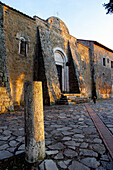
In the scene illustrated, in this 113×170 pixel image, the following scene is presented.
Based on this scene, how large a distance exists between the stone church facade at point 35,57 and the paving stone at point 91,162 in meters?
5.12

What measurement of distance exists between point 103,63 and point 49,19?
39.5 feet

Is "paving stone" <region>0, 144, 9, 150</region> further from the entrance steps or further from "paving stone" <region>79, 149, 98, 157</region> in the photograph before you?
the entrance steps

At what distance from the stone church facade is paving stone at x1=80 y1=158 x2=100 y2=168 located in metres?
5.12

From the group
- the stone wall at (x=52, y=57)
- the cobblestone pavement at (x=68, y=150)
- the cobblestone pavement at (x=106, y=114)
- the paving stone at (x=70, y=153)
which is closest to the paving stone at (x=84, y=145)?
the cobblestone pavement at (x=68, y=150)

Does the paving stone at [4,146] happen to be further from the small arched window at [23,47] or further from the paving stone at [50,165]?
the small arched window at [23,47]

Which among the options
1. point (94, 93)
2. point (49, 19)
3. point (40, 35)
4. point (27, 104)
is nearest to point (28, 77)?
point (40, 35)

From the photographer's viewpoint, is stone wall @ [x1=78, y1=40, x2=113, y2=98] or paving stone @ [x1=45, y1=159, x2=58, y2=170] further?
stone wall @ [x1=78, y1=40, x2=113, y2=98]

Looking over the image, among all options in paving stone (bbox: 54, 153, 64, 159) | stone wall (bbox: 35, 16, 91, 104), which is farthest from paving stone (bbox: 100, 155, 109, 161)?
stone wall (bbox: 35, 16, 91, 104)

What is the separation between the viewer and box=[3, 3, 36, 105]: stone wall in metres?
7.86

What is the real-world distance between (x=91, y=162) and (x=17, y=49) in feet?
28.0

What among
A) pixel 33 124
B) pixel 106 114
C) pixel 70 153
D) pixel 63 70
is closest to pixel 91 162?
pixel 70 153

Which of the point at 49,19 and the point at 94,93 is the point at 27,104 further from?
the point at 94,93

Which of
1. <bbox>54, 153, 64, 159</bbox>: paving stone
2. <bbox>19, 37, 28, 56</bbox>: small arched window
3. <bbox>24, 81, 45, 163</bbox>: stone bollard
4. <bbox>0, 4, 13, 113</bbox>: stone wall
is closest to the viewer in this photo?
<bbox>24, 81, 45, 163</bbox>: stone bollard

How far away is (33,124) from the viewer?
1573mm
